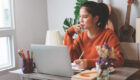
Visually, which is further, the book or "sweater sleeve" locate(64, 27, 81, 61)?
"sweater sleeve" locate(64, 27, 81, 61)

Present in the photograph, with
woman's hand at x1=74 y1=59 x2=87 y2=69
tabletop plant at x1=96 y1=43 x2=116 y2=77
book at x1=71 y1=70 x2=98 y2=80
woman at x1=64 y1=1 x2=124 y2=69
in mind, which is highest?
woman at x1=64 y1=1 x2=124 y2=69

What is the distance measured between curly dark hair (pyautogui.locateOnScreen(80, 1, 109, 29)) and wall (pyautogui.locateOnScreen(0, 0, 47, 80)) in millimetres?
1202

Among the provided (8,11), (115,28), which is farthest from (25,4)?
(115,28)

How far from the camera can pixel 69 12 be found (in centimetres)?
308

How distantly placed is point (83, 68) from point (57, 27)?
1.65 metres

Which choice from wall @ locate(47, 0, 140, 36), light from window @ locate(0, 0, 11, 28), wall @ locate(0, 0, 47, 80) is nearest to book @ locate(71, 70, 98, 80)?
wall @ locate(47, 0, 140, 36)

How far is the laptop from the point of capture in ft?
4.93

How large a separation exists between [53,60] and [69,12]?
1.62 m

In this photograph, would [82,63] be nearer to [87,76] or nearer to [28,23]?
[87,76]

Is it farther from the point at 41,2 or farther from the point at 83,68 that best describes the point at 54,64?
the point at 41,2

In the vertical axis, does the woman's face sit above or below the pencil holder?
above

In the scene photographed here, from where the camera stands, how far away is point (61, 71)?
1.54m

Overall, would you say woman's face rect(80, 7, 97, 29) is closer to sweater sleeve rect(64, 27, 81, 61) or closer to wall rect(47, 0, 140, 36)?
sweater sleeve rect(64, 27, 81, 61)

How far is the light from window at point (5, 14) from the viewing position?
8.87ft
